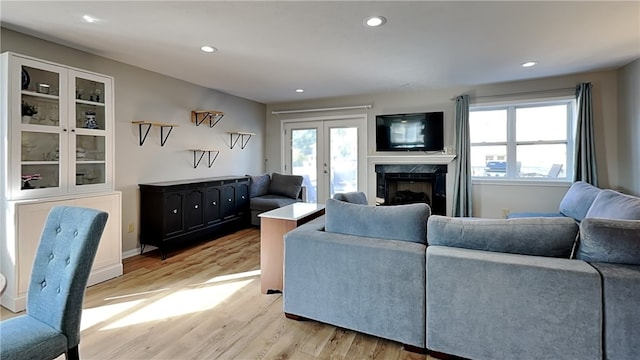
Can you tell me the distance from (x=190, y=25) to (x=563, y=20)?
121 inches

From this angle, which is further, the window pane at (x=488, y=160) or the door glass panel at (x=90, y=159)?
the window pane at (x=488, y=160)

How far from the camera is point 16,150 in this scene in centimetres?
245

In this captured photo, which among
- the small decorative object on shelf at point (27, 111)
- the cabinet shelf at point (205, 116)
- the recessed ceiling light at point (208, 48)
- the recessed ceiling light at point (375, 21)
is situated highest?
the recessed ceiling light at point (208, 48)

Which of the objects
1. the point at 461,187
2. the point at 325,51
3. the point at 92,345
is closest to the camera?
the point at 92,345

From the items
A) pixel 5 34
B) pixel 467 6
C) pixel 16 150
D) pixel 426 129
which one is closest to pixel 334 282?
pixel 467 6

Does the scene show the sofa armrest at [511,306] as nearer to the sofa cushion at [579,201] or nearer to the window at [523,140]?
the sofa cushion at [579,201]

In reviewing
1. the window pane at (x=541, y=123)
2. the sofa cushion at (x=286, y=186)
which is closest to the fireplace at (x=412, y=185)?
the window pane at (x=541, y=123)

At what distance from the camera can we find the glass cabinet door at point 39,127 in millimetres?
2506

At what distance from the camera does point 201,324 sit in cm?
222

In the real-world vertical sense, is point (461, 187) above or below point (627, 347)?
above

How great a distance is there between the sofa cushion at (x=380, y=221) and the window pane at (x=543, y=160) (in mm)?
3613

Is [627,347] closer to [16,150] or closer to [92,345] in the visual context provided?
[92,345]

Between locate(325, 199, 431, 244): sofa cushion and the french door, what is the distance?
3457mm

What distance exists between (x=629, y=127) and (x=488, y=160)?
1.62m
